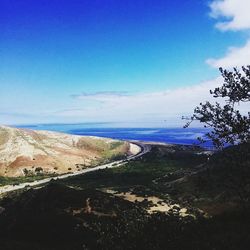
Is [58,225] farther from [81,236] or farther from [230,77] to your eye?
[230,77]

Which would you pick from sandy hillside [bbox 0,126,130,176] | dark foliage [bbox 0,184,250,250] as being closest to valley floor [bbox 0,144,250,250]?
dark foliage [bbox 0,184,250,250]

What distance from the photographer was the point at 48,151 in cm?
13588

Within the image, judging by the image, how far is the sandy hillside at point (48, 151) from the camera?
395 feet

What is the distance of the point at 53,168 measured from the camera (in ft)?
399

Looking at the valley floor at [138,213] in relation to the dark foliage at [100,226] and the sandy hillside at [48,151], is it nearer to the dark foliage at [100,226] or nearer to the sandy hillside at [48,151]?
the dark foliage at [100,226]

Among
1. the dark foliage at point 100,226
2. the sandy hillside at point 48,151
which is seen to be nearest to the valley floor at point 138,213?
the dark foliage at point 100,226

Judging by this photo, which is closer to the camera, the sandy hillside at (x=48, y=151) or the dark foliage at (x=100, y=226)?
the dark foliage at (x=100, y=226)

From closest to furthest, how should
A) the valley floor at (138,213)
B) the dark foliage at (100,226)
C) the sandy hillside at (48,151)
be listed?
the dark foliage at (100,226)
the valley floor at (138,213)
the sandy hillside at (48,151)

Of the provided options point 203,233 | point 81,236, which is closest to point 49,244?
point 81,236

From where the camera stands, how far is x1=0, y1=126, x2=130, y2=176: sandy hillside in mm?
120312

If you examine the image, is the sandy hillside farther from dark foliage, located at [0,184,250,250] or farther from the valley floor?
dark foliage, located at [0,184,250,250]

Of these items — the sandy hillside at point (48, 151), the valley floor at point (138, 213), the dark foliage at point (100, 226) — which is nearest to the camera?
the dark foliage at point (100, 226)

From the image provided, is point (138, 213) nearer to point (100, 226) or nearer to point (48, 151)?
point (100, 226)

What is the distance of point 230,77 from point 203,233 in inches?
292
